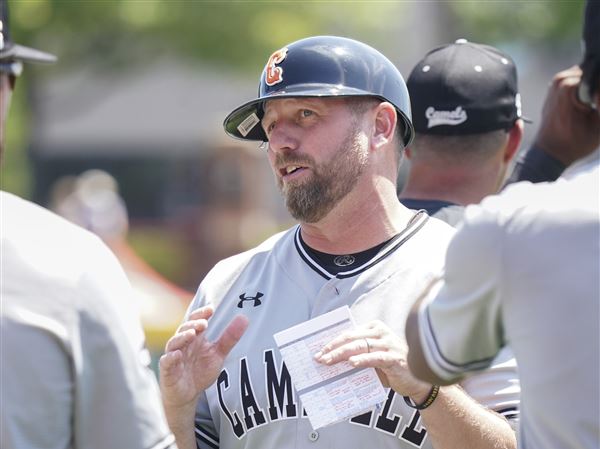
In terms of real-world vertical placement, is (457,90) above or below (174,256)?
above

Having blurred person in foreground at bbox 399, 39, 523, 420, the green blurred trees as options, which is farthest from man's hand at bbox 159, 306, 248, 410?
the green blurred trees

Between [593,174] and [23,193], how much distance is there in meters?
23.2

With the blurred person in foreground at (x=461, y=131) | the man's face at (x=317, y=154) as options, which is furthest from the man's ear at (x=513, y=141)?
the man's face at (x=317, y=154)

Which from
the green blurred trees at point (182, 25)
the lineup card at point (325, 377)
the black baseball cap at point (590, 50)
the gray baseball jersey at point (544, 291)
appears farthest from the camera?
the green blurred trees at point (182, 25)

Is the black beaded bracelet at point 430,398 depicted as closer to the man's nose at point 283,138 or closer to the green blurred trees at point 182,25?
the man's nose at point 283,138

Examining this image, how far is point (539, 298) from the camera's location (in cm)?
251

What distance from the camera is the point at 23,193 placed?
24922 millimetres

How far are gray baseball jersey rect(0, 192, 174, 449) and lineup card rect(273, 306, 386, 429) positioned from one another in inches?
27.6

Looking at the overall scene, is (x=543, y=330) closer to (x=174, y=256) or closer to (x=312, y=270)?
(x=312, y=270)

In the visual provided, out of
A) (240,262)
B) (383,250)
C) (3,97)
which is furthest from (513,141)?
(3,97)

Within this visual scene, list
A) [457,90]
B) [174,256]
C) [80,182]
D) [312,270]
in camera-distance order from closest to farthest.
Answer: [312,270], [457,90], [80,182], [174,256]

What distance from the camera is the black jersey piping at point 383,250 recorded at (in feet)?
12.4

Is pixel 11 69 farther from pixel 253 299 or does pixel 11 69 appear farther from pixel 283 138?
pixel 253 299

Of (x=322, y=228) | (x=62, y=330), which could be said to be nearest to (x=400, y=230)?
(x=322, y=228)
